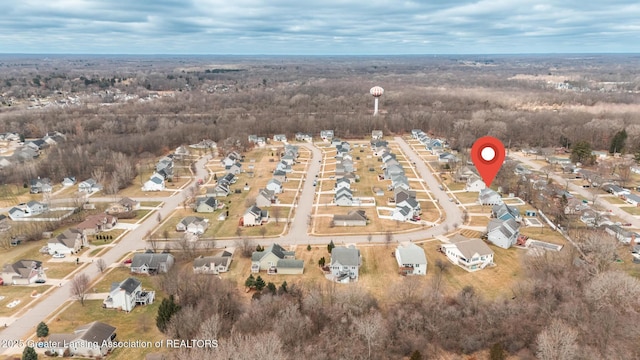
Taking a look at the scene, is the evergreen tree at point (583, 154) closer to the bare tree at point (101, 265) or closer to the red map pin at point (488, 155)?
the red map pin at point (488, 155)

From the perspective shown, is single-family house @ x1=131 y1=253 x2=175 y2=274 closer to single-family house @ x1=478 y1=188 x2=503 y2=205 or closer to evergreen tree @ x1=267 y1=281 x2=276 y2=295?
evergreen tree @ x1=267 y1=281 x2=276 y2=295

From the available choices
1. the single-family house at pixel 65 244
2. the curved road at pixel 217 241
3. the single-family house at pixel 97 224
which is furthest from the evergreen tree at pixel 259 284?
the single-family house at pixel 97 224

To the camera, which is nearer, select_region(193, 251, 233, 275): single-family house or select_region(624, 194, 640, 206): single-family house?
select_region(193, 251, 233, 275): single-family house

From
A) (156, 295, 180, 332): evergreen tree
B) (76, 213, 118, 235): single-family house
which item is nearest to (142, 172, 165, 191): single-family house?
(76, 213, 118, 235): single-family house

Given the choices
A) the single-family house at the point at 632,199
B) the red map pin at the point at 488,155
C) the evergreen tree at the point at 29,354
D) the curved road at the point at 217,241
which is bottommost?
the curved road at the point at 217,241

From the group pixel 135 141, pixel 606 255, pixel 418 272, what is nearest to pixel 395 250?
pixel 418 272

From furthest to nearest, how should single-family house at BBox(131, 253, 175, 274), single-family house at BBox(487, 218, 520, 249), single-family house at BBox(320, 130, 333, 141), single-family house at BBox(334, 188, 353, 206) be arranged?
single-family house at BBox(320, 130, 333, 141)
single-family house at BBox(334, 188, 353, 206)
single-family house at BBox(487, 218, 520, 249)
single-family house at BBox(131, 253, 175, 274)
